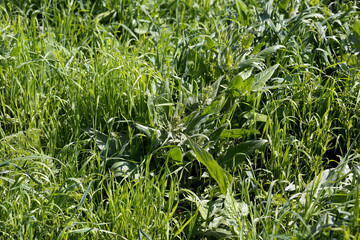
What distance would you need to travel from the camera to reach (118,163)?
2484 mm

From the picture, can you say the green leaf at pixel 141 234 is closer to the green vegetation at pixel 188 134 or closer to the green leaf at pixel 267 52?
the green vegetation at pixel 188 134

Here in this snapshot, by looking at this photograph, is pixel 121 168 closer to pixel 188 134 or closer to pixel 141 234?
pixel 188 134

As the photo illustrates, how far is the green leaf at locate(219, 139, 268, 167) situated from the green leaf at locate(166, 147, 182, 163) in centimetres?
24

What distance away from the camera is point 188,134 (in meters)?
2.51

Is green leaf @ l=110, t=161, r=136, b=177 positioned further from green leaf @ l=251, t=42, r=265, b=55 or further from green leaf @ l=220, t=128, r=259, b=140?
green leaf @ l=251, t=42, r=265, b=55

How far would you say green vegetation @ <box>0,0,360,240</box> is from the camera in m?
2.15

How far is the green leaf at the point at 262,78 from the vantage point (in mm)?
2812

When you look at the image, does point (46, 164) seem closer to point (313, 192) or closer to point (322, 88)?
point (313, 192)

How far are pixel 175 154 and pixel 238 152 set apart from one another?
0.33 m

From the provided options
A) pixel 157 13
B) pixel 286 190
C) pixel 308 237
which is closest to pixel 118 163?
pixel 286 190

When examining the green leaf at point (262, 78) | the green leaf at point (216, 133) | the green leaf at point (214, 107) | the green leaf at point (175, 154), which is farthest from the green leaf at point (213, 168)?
the green leaf at point (262, 78)

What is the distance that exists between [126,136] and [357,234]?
1249mm

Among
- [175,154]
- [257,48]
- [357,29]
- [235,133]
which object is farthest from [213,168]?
[357,29]

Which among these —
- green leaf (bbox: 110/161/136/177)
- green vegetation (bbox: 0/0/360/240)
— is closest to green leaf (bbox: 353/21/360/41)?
green vegetation (bbox: 0/0/360/240)
